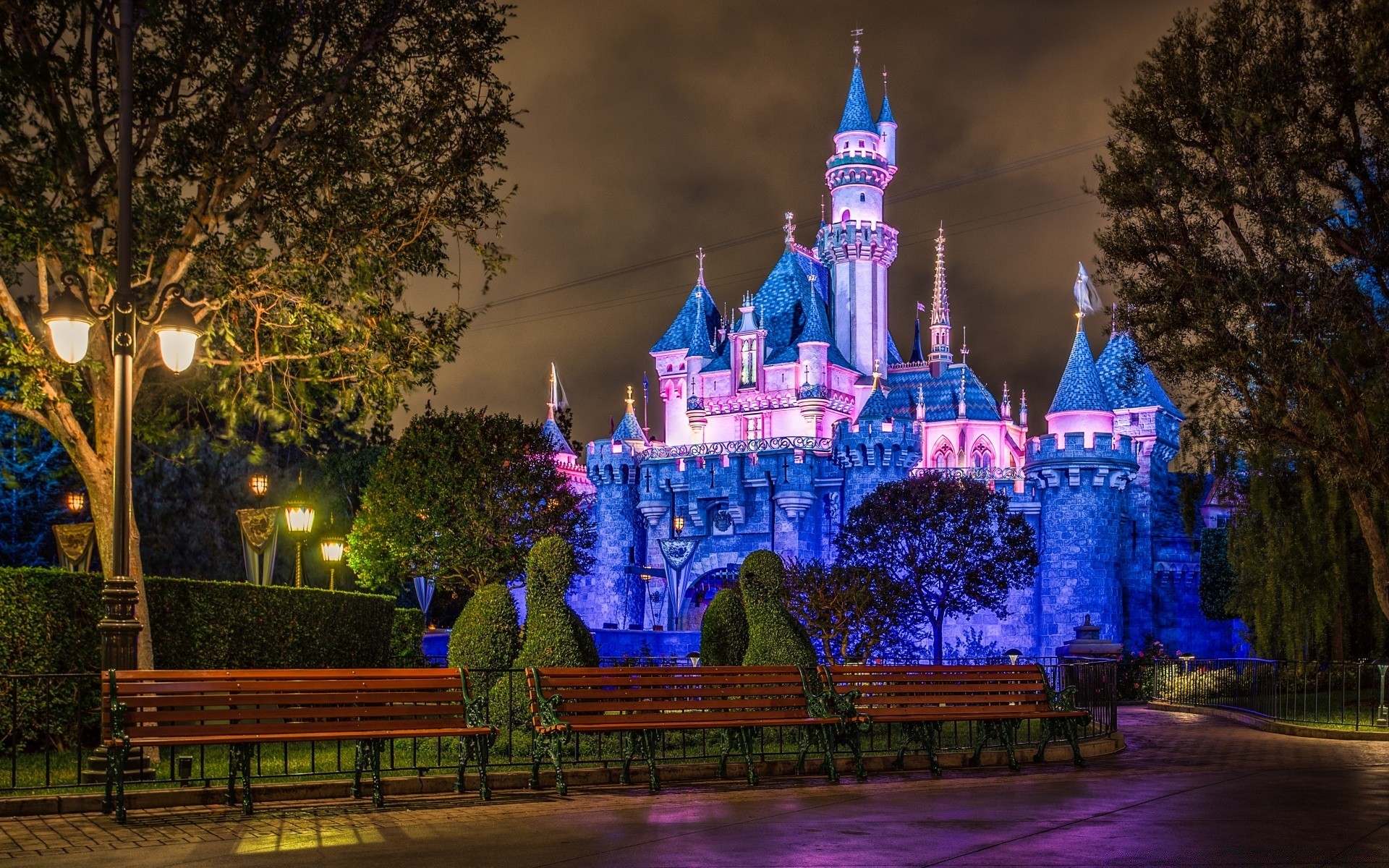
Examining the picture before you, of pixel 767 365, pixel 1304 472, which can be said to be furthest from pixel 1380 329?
pixel 767 365

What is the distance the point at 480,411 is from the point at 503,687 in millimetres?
21673

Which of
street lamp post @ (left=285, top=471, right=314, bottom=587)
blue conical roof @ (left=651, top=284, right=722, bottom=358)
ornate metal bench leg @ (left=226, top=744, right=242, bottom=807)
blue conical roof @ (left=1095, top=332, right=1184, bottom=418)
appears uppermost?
blue conical roof @ (left=651, top=284, right=722, bottom=358)

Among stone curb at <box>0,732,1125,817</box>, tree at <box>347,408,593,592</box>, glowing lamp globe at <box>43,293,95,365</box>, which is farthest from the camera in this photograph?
tree at <box>347,408,593,592</box>

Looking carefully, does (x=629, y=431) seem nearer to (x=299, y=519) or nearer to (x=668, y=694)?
(x=299, y=519)

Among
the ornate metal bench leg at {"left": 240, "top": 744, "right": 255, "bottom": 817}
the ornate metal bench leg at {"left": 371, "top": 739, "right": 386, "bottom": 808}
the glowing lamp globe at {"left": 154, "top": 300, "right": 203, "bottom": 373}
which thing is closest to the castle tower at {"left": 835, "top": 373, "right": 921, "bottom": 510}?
the glowing lamp globe at {"left": 154, "top": 300, "right": 203, "bottom": 373}

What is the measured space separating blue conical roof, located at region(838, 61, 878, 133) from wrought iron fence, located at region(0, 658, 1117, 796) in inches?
1920

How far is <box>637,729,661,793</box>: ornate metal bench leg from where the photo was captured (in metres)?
10.6

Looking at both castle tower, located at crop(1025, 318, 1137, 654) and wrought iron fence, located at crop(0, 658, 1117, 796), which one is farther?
castle tower, located at crop(1025, 318, 1137, 654)

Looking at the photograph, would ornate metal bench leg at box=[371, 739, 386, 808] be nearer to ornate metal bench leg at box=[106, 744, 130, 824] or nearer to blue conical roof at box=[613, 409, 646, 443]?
ornate metal bench leg at box=[106, 744, 130, 824]

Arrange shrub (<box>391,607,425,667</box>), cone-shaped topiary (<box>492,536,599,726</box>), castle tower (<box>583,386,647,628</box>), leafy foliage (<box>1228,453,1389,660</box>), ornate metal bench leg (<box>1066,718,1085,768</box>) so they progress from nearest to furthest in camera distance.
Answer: cone-shaped topiary (<box>492,536,599,726</box>) → ornate metal bench leg (<box>1066,718,1085,768</box>) → leafy foliage (<box>1228,453,1389,660</box>) → shrub (<box>391,607,425,667</box>) → castle tower (<box>583,386,647,628</box>)

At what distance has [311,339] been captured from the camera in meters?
14.7

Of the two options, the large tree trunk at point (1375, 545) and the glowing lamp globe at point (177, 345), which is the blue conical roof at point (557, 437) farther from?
the glowing lamp globe at point (177, 345)

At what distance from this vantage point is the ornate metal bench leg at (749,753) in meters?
11.1

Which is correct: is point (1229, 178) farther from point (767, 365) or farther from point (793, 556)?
point (767, 365)
